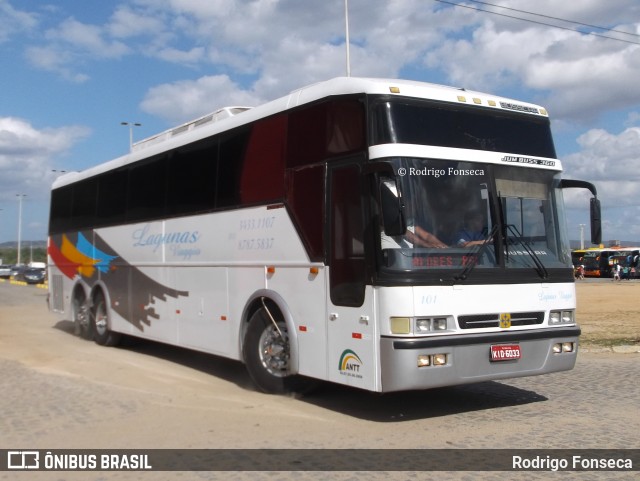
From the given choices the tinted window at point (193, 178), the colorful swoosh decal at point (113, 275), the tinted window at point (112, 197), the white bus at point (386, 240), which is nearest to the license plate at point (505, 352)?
the white bus at point (386, 240)

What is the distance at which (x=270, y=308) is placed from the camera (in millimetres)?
9094

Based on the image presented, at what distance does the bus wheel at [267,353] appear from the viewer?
8812mm

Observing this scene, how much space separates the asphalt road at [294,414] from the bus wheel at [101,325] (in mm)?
2572

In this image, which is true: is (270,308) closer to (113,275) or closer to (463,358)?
(463,358)

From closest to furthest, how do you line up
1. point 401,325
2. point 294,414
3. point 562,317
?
point 401,325
point 294,414
point 562,317

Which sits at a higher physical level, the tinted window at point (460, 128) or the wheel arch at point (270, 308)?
the tinted window at point (460, 128)

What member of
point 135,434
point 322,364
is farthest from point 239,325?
point 135,434

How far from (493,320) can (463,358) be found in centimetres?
60

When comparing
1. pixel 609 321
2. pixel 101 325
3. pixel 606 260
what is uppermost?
pixel 606 260

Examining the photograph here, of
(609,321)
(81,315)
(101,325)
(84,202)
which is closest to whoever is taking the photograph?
(101,325)

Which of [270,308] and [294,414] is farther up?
[270,308]

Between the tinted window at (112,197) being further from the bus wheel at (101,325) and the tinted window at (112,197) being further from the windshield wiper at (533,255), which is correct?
the windshield wiper at (533,255)

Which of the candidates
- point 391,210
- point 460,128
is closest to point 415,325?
point 391,210

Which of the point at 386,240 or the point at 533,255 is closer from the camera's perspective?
the point at 386,240
